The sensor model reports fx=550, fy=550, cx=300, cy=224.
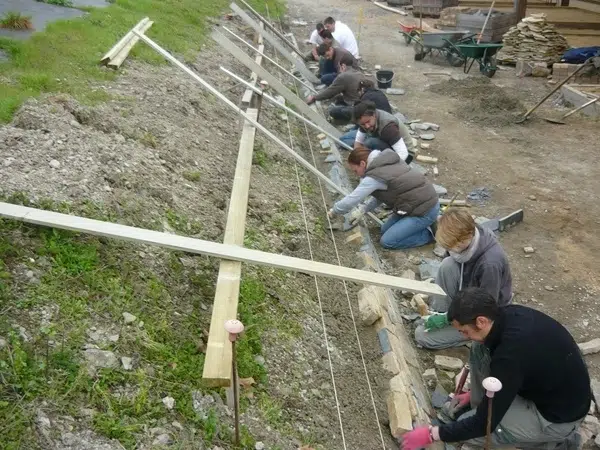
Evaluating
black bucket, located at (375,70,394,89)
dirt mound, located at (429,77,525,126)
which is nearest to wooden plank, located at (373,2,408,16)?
dirt mound, located at (429,77,525,126)

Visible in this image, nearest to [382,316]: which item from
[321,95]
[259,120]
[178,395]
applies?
[178,395]

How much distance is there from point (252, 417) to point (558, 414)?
6.26ft

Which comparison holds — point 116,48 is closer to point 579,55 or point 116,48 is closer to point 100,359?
point 100,359

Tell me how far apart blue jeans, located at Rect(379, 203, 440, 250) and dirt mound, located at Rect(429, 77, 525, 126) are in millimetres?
4702

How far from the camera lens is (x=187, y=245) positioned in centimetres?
400

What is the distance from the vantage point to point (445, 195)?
777cm

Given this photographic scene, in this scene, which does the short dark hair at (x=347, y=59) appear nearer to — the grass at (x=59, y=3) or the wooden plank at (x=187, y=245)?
the grass at (x=59, y=3)

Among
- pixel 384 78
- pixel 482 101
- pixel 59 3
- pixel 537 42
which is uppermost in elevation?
pixel 59 3

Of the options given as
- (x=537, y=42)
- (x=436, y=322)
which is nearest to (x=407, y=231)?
(x=436, y=322)

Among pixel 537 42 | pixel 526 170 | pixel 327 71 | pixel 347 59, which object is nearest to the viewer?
pixel 526 170

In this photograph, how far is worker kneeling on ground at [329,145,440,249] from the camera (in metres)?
6.05

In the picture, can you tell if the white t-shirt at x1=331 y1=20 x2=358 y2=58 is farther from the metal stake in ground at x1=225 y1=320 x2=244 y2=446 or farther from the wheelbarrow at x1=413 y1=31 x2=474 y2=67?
the metal stake in ground at x1=225 y1=320 x2=244 y2=446

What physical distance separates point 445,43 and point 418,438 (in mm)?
12426

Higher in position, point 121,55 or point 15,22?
point 15,22
